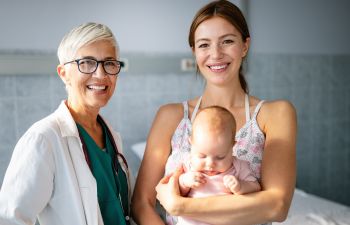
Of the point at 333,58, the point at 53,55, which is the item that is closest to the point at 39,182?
the point at 53,55

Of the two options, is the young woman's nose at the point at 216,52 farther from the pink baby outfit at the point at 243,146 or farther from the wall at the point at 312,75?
the wall at the point at 312,75

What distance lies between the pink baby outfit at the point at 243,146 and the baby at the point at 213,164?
0.10 metres

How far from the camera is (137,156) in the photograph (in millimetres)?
2975

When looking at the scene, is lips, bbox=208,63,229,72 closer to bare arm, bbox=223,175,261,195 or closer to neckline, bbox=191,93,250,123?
neckline, bbox=191,93,250,123

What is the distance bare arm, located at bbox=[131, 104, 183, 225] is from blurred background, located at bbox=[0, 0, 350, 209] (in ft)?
2.71

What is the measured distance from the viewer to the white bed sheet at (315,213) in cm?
219

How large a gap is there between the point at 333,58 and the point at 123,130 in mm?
2283

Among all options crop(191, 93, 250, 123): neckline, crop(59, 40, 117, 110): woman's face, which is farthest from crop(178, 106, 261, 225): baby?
crop(59, 40, 117, 110): woman's face

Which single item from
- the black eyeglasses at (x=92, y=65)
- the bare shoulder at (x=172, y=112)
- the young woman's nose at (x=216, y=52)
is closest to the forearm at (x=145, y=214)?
the bare shoulder at (x=172, y=112)

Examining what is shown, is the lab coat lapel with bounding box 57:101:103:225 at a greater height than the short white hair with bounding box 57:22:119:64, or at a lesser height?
lesser

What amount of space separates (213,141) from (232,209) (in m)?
0.23

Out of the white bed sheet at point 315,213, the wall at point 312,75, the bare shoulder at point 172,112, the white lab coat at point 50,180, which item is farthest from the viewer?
the wall at point 312,75

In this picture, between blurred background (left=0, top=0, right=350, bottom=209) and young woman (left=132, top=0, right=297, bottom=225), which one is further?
blurred background (left=0, top=0, right=350, bottom=209)

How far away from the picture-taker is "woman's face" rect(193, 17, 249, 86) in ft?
4.97
